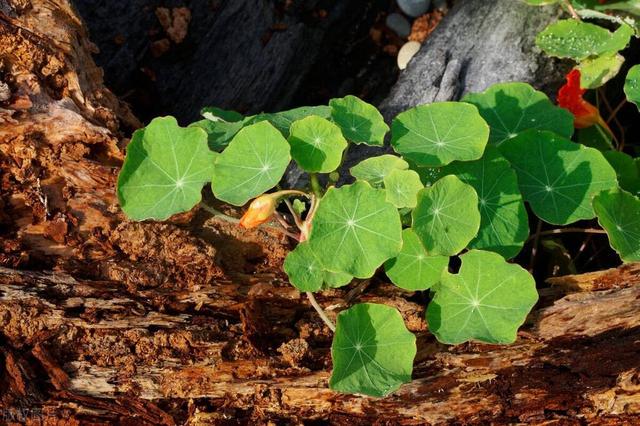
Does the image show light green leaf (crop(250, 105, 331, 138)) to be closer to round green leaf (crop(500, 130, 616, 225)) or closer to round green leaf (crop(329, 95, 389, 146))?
round green leaf (crop(329, 95, 389, 146))

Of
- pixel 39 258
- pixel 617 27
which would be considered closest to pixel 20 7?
pixel 39 258

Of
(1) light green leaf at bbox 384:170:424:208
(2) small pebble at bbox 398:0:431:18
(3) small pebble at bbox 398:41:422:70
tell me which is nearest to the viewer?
(1) light green leaf at bbox 384:170:424:208

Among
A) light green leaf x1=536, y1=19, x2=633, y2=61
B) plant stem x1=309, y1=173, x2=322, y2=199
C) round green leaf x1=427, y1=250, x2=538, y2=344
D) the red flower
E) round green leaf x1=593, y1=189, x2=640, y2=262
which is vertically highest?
light green leaf x1=536, y1=19, x2=633, y2=61

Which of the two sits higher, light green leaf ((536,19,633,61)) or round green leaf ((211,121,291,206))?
light green leaf ((536,19,633,61))

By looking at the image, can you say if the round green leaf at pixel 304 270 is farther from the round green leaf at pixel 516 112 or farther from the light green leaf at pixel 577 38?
the light green leaf at pixel 577 38

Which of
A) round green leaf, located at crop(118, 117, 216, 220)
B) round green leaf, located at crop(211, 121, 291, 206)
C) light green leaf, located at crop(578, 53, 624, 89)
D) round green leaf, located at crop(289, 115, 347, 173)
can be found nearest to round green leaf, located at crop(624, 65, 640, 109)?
light green leaf, located at crop(578, 53, 624, 89)

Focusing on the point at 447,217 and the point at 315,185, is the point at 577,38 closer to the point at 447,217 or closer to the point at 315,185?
the point at 447,217
